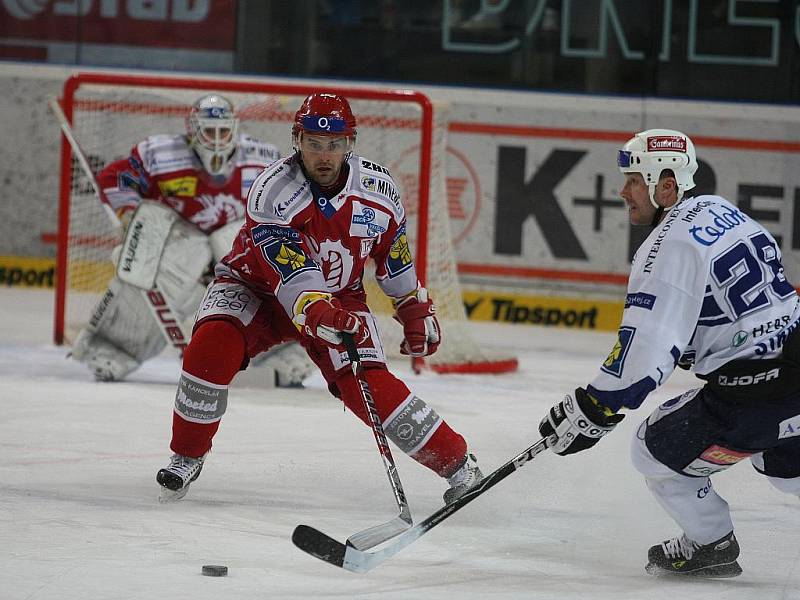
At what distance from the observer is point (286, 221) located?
3389 millimetres

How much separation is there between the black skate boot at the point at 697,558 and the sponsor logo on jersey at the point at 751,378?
0.36m

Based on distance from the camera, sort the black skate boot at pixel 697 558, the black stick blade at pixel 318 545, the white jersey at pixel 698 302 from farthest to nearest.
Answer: the black skate boot at pixel 697 558 → the black stick blade at pixel 318 545 → the white jersey at pixel 698 302

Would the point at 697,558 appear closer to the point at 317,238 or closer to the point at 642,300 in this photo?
the point at 642,300

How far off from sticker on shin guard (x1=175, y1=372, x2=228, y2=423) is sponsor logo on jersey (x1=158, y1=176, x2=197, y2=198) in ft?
6.71

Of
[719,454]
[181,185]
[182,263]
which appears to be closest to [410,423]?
[719,454]

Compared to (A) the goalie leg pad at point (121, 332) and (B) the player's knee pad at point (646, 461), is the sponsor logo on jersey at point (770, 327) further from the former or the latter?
(A) the goalie leg pad at point (121, 332)

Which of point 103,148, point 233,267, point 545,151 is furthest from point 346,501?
point 545,151

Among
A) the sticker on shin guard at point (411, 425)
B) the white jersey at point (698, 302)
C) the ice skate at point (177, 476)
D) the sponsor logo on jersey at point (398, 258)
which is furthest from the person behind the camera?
the sponsor logo on jersey at point (398, 258)

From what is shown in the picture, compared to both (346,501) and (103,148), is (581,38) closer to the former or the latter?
(103,148)

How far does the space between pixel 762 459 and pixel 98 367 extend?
315 cm

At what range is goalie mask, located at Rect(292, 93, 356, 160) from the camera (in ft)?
11.1

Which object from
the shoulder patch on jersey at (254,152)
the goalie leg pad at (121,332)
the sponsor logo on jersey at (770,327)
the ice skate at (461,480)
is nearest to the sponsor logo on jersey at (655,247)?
the sponsor logo on jersey at (770,327)

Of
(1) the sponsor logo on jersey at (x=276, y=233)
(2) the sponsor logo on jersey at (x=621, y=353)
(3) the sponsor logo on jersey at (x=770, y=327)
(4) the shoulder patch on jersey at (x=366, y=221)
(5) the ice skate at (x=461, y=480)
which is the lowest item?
(5) the ice skate at (x=461, y=480)

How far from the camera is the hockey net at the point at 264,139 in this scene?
19.7 ft
